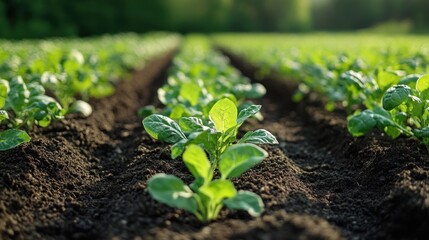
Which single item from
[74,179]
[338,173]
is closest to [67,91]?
[74,179]

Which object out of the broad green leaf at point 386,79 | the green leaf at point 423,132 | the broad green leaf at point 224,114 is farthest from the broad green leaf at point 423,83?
the broad green leaf at point 224,114

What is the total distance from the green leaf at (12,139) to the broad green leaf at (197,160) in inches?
56.1

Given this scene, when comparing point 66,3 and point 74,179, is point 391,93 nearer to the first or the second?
point 74,179

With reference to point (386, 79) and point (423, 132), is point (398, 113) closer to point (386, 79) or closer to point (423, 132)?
point (423, 132)

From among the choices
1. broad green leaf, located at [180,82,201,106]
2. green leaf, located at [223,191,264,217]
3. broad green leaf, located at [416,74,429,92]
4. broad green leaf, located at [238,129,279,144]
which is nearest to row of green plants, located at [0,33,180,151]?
broad green leaf, located at [180,82,201,106]

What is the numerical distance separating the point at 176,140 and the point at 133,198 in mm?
473

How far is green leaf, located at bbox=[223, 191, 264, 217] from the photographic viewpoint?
2297mm

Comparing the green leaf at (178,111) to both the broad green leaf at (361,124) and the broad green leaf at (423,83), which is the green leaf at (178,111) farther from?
the broad green leaf at (423,83)

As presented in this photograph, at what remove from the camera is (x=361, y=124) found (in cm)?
322

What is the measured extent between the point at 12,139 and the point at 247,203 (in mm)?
1855

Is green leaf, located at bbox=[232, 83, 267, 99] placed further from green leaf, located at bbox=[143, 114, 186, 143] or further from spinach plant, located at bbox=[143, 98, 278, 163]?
green leaf, located at bbox=[143, 114, 186, 143]

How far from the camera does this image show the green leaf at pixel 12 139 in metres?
3.24

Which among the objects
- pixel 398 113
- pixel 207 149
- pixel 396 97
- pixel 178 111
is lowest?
pixel 207 149

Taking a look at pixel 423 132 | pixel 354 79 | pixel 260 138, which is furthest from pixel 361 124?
pixel 354 79
